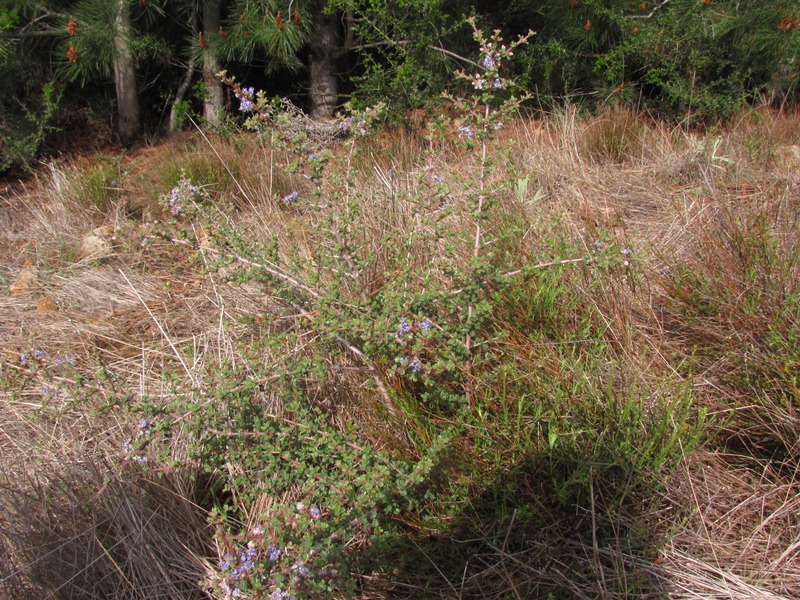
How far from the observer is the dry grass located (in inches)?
60.1

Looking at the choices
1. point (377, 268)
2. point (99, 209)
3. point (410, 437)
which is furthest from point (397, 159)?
point (410, 437)

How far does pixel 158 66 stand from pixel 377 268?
3924mm

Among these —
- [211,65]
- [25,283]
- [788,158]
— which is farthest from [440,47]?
[25,283]

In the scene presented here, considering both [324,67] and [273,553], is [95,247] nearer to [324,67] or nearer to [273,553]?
[273,553]

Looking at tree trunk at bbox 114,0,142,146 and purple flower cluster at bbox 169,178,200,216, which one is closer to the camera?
purple flower cluster at bbox 169,178,200,216

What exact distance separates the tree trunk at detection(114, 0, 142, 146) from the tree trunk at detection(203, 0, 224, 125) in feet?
1.70

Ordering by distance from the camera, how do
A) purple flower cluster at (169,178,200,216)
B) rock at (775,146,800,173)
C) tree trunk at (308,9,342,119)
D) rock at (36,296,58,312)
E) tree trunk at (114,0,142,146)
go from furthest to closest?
tree trunk at (308,9,342,119) → tree trunk at (114,0,142,146) → rock at (775,146,800,173) → rock at (36,296,58,312) → purple flower cluster at (169,178,200,216)

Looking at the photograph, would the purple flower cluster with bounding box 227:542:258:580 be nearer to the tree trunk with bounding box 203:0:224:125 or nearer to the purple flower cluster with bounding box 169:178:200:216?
the purple flower cluster with bounding box 169:178:200:216

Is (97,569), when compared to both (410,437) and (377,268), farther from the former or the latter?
(377,268)

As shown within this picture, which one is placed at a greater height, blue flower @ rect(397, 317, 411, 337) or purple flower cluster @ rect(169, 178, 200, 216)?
purple flower cluster @ rect(169, 178, 200, 216)

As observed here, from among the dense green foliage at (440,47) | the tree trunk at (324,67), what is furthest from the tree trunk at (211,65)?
the tree trunk at (324,67)

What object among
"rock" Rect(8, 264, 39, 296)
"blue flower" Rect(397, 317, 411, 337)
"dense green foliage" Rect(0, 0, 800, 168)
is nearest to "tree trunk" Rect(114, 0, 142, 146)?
"dense green foliage" Rect(0, 0, 800, 168)

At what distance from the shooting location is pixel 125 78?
4.82 m

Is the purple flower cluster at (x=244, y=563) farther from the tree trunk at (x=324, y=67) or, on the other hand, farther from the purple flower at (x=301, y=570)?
the tree trunk at (x=324, y=67)
